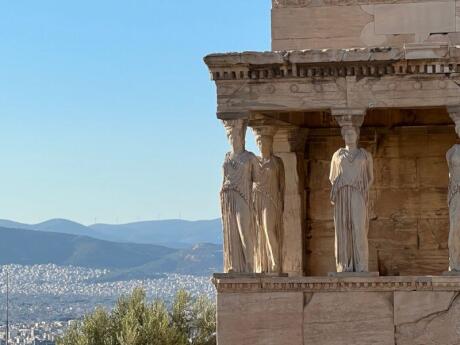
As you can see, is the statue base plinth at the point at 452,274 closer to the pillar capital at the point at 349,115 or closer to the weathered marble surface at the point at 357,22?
the pillar capital at the point at 349,115

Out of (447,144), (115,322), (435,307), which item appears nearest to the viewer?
(435,307)

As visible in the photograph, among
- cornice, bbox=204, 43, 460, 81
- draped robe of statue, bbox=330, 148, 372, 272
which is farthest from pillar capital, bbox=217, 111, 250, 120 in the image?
draped robe of statue, bbox=330, 148, 372, 272

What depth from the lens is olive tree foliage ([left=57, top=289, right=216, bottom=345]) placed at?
45.0 m

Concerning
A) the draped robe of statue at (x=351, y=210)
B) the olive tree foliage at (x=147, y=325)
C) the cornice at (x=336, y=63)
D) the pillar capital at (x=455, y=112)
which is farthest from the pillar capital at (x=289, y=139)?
the olive tree foliage at (x=147, y=325)

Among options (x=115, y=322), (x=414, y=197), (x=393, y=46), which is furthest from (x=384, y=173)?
(x=115, y=322)

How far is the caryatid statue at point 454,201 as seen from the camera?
20.5 m

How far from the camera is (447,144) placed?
22953mm

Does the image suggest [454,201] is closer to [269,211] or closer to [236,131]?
[269,211]

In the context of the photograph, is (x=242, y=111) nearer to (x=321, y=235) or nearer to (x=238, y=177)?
(x=238, y=177)

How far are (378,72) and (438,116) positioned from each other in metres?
2.71

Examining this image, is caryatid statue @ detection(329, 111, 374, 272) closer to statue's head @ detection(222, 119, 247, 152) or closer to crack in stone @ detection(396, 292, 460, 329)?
crack in stone @ detection(396, 292, 460, 329)

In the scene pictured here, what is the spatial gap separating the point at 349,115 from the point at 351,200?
1.09 meters

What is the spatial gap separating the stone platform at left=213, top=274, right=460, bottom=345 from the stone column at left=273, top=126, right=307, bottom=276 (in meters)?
2.25

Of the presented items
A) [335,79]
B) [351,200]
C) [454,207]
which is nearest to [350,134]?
[335,79]
